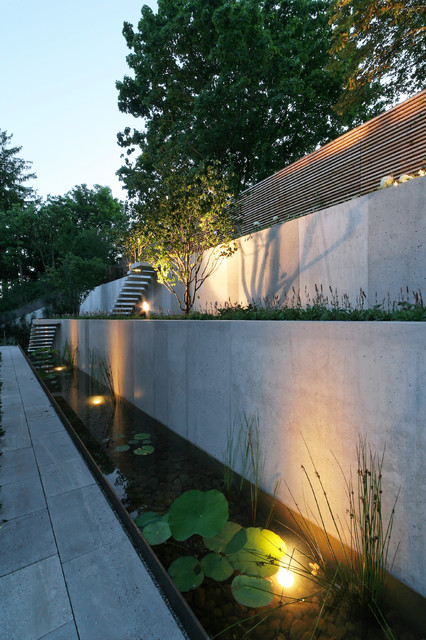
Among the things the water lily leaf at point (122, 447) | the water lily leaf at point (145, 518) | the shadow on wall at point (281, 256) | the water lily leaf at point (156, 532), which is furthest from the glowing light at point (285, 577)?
the shadow on wall at point (281, 256)

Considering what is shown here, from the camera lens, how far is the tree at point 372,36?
4.55 meters

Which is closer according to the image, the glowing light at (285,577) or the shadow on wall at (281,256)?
the glowing light at (285,577)

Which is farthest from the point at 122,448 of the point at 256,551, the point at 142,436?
the point at 256,551

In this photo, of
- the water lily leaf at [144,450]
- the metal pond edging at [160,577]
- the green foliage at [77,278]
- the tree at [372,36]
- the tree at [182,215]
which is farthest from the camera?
the green foliage at [77,278]

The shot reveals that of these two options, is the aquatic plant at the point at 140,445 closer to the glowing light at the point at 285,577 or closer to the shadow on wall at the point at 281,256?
the glowing light at the point at 285,577

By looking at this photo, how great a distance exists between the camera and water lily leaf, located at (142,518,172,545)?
6.50 feet

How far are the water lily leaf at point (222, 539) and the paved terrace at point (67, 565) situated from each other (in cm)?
49

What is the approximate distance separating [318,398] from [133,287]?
10193 millimetres

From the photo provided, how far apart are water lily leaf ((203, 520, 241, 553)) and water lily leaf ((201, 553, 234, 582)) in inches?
1.8

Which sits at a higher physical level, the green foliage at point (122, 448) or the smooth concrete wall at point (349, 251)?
the smooth concrete wall at point (349, 251)

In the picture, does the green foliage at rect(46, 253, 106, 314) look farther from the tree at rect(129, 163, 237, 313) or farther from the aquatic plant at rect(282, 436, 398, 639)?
the aquatic plant at rect(282, 436, 398, 639)

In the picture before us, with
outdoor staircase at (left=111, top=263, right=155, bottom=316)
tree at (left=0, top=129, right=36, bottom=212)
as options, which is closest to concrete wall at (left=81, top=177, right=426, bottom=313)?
outdoor staircase at (left=111, top=263, right=155, bottom=316)

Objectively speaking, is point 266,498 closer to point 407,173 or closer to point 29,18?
point 407,173

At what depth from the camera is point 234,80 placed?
11.9m
